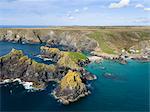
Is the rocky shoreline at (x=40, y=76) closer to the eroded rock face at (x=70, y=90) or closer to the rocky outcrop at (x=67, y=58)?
the eroded rock face at (x=70, y=90)

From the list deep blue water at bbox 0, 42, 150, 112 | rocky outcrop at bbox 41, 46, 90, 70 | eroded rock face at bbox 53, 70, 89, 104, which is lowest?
deep blue water at bbox 0, 42, 150, 112

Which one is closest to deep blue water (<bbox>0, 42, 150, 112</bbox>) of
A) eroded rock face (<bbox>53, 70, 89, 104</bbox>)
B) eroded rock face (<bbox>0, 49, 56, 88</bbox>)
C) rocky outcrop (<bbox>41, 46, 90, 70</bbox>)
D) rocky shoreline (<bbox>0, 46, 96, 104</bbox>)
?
eroded rock face (<bbox>53, 70, 89, 104</bbox>)

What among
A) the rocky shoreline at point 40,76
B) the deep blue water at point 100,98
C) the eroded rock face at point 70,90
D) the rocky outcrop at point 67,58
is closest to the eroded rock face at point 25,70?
the rocky shoreline at point 40,76

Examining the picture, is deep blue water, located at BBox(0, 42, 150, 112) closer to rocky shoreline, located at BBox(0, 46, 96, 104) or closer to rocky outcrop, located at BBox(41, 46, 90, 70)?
rocky shoreline, located at BBox(0, 46, 96, 104)

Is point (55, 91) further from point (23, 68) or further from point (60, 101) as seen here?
point (23, 68)

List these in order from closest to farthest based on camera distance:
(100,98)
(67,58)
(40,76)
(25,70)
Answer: (100,98) < (40,76) < (25,70) < (67,58)

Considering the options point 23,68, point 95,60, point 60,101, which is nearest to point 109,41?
point 95,60

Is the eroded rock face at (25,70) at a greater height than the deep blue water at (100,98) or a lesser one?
greater

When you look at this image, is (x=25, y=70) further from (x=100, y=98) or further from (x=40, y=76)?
(x=100, y=98)

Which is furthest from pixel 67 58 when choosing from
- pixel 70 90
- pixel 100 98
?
pixel 100 98
